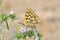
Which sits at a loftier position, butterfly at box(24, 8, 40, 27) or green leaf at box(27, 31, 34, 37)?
butterfly at box(24, 8, 40, 27)

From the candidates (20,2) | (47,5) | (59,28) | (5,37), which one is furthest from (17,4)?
(5,37)

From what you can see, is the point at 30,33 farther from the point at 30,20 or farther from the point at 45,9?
the point at 45,9

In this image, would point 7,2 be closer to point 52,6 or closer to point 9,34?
point 52,6

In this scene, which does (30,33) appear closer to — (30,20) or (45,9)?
(30,20)

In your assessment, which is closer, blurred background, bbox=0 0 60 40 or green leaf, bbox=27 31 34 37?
green leaf, bbox=27 31 34 37

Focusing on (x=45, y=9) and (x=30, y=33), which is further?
(x=45, y=9)

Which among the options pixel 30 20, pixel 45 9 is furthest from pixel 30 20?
pixel 45 9

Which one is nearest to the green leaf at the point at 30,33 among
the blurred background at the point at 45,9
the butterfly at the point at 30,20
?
the butterfly at the point at 30,20

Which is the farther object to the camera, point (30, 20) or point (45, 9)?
point (45, 9)

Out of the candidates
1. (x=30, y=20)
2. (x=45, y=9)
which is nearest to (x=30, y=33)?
(x=30, y=20)

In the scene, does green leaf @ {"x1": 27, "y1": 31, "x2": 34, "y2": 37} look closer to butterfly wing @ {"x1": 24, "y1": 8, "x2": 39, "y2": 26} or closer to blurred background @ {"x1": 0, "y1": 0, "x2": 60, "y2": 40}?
butterfly wing @ {"x1": 24, "y1": 8, "x2": 39, "y2": 26}

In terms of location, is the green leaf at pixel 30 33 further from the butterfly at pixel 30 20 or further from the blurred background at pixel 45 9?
the blurred background at pixel 45 9

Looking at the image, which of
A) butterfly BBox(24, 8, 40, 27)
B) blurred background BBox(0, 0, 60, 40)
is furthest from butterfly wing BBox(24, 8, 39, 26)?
blurred background BBox(0, 0, 60, 40)
